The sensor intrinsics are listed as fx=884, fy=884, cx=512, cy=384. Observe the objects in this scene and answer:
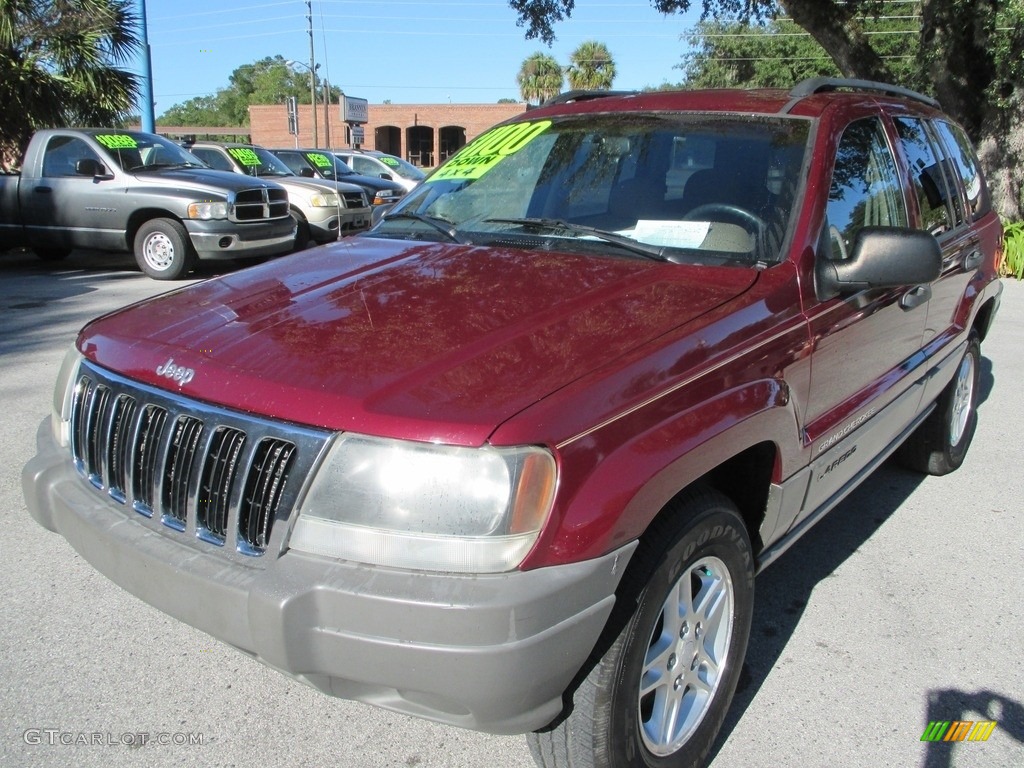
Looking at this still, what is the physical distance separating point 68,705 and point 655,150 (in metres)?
2.75

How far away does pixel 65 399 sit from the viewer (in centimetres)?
275

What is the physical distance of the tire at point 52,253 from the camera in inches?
481

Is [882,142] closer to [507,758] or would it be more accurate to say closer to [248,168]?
[507,758]

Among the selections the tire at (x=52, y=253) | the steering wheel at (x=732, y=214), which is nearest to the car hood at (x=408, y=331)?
the steering wheel at (x=732, y=214)

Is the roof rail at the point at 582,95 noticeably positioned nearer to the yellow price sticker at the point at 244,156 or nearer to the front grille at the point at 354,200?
the front grille at the point at 354,200

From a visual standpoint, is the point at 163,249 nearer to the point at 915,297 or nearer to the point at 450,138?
the point at 915,297

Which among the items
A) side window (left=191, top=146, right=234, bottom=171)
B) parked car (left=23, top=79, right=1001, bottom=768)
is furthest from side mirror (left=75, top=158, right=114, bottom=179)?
parked car (left=23, top=79, right=1001, bottom=768)

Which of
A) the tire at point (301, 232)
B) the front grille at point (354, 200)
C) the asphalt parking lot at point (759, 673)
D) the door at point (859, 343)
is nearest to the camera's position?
the asphalt parking lot at point (759, 673)

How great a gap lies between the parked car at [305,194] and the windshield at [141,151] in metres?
1.51

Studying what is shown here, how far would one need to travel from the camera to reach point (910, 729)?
275 centimetres

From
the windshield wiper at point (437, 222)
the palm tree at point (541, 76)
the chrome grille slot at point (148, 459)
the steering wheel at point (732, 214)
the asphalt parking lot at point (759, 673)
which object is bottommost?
the asphalt parking lot at point (759, 673)

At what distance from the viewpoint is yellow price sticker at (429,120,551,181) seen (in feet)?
12.1

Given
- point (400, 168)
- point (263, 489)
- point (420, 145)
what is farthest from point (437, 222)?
point (420, 145)

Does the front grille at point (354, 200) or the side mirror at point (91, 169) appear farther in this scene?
the front grille at point (354, 200)
